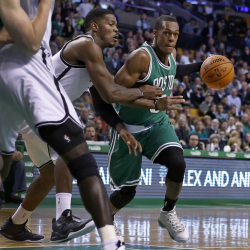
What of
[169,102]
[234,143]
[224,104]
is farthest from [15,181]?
[224,104]

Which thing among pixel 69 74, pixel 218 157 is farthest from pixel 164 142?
pixel 218 157

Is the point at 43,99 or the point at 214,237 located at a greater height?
the point at 43,99

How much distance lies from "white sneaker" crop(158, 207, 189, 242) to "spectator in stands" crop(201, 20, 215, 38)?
16704mm

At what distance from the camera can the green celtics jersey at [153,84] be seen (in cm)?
439

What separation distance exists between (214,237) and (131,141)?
173cm

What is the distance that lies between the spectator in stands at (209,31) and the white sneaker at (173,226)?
16704mm

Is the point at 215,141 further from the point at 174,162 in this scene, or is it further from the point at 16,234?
the point at 16,234

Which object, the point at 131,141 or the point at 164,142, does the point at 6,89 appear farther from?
the point at 164,142

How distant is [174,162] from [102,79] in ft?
4.16

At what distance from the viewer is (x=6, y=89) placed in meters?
2.55

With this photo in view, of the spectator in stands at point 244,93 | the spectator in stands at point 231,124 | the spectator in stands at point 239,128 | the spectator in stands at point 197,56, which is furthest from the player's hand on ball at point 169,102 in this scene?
the spectator in stands at point 197,56

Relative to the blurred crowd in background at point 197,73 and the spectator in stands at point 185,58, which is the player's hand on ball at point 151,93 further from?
the spectator in stands at point 185,58

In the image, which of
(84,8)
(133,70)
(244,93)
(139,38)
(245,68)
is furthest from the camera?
(245,68)

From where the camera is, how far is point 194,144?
10383mm
